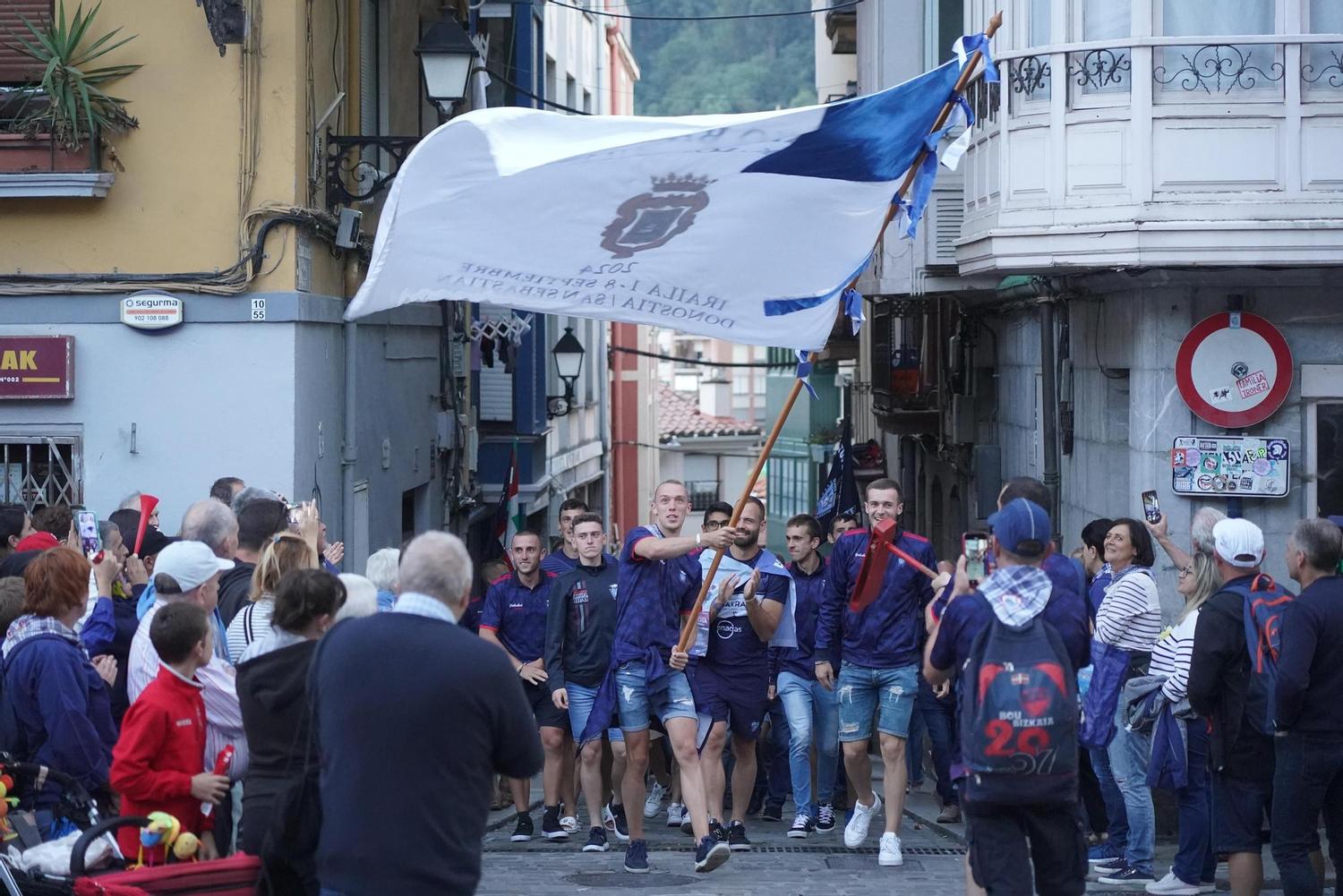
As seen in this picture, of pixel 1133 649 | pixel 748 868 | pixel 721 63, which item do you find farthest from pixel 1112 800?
pixel 721 63

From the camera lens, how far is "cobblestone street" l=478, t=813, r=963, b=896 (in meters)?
9.20

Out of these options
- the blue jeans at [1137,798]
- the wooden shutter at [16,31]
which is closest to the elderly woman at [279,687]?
the blue jeans at [1137,798]

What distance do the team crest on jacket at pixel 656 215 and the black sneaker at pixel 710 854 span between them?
3120mm

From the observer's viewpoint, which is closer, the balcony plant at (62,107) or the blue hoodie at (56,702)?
the blue hoodie at (56,702)

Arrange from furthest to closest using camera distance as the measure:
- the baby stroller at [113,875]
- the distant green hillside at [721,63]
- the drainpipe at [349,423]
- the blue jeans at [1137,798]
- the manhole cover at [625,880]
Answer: the distant green hillside at [721,63] < the drainpipe at [349,423] < the blue jeans at [1137,798] < the manhole cover at [625,880] < the baby stroller at [113,875]

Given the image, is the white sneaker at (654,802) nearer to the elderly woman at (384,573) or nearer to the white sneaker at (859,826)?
the white sneaker at (859,826)

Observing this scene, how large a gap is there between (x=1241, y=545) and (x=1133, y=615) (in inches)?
62.9

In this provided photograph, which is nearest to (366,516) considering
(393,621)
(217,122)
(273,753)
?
(217,122)

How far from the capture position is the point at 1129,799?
954cm

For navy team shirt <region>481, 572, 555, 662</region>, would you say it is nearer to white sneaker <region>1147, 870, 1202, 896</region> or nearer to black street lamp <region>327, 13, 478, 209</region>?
black street lamp <region>327, 13, 478, 209</region>

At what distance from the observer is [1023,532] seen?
6.66 meters

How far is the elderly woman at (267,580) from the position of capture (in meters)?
7.02

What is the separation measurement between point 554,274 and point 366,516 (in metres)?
7.14

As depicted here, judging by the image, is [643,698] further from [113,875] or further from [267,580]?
[113,875]
